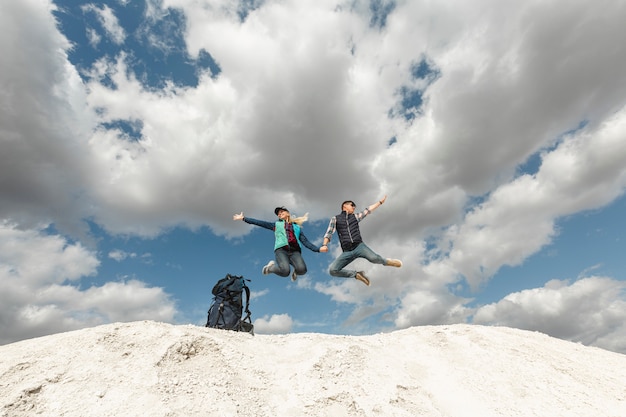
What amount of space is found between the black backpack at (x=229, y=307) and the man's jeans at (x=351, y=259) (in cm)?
310

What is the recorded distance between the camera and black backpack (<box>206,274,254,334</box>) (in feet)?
36.3

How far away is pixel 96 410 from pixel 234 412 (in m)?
2.45

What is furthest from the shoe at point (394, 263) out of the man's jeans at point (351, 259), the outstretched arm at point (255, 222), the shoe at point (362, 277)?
the outstretched arm at point (255, 222)

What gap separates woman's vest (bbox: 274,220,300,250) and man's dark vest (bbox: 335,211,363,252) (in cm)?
143

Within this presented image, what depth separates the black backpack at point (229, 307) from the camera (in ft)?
36.3

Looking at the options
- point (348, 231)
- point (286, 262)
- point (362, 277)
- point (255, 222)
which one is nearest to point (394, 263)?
point (362, 277)

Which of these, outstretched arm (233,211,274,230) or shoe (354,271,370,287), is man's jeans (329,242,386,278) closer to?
shoe (354,271,370,287)

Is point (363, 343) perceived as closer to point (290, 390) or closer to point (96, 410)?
point (290, 390)

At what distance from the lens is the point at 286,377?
8.02 meters

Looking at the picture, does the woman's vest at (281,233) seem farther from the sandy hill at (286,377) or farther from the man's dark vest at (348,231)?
the sandy hill at (286,377)

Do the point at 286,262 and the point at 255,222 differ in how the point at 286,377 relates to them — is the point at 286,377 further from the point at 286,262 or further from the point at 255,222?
the point at 255,222

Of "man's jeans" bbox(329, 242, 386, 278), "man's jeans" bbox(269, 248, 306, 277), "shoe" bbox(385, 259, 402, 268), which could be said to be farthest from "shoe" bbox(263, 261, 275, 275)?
"shoe" bbox(385, 259, 402, 268)

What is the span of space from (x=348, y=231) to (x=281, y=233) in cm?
235

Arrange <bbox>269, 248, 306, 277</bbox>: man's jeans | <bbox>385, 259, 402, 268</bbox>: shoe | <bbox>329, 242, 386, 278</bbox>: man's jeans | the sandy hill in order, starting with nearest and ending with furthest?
the sandy hill, <bbox>385, 259, 402, 268</bbox>: shoe, <bbox>329, 242, 386, 278</bbox>: man's jeans, <bbox>269, 248, 306, 277</bbox>: man's jeans
